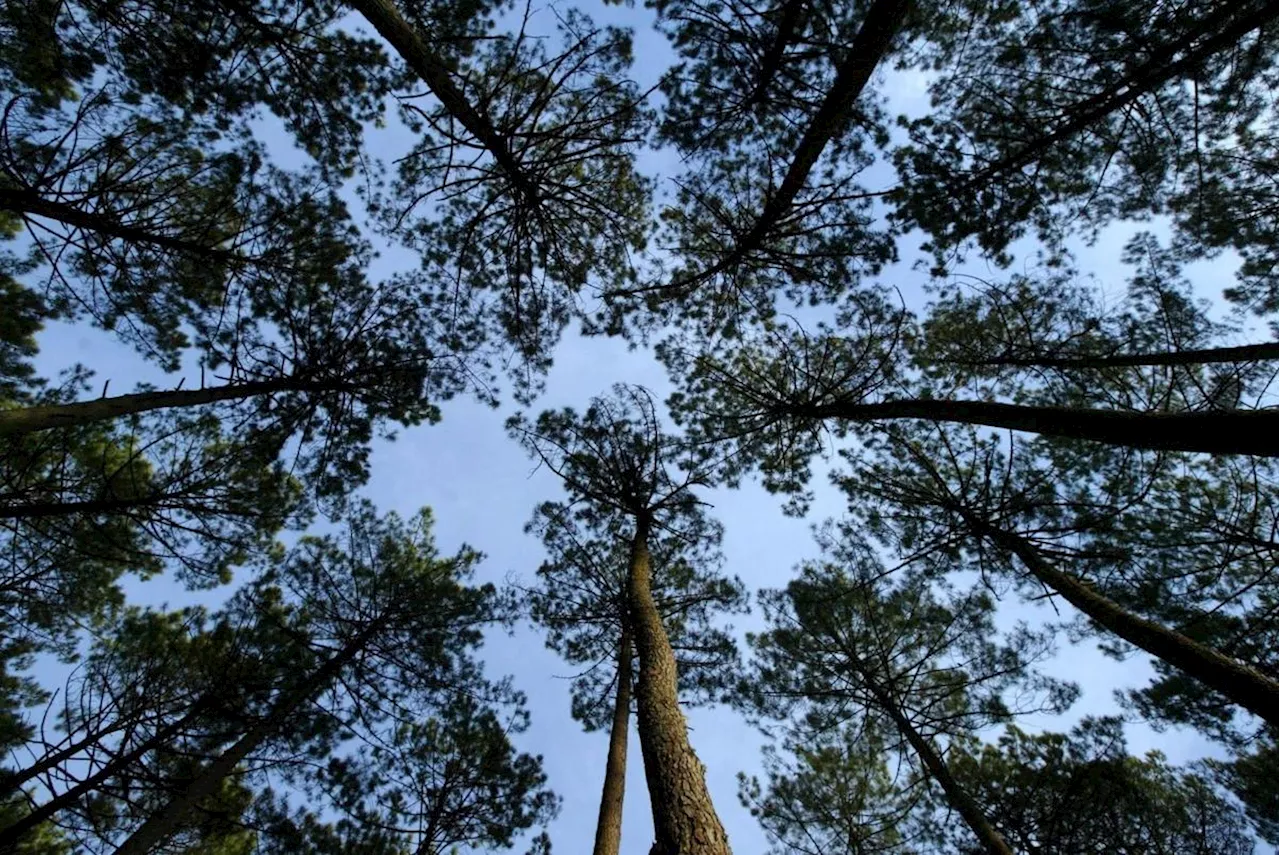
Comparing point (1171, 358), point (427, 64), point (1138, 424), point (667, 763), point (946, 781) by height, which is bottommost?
point (667, 763)

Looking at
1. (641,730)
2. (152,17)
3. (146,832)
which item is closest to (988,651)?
(641,730)

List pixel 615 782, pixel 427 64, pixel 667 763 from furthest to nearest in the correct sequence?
pixel 615 782, pixel 427 64, pixel 667 763

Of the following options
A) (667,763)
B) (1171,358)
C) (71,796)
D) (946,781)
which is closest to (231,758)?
(71,796)

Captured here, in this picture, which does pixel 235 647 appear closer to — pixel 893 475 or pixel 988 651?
pixel 893 475

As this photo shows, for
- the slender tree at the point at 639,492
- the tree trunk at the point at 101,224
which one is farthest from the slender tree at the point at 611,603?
the tree trunk at the point at 101,224

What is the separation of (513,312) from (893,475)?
596 centimetres

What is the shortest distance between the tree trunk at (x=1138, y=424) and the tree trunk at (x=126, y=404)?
6.73 metres

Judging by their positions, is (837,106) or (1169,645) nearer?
(1169,645)

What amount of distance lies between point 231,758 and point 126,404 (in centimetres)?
406

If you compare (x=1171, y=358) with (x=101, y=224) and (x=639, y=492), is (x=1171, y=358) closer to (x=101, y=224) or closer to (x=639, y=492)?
(x=639, y=492)

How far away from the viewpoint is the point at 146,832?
199 inches

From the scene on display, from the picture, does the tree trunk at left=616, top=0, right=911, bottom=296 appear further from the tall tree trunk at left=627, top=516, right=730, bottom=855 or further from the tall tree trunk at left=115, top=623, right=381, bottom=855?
the tall tree trunk at left=115, top=623, right=381, bottom=855

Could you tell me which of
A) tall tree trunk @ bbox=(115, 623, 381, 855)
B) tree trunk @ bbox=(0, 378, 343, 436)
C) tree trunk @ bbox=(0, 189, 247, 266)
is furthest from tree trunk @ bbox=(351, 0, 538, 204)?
tall tree trunk @ bbox=(115, 623, 381, 855)

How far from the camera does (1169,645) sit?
15.4ft
